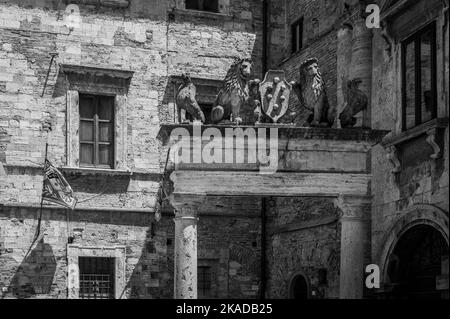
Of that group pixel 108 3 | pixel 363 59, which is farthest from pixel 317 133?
pixel 108 3

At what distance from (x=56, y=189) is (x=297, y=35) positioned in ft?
21.4

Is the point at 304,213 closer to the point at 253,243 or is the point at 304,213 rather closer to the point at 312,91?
the point at 253,243

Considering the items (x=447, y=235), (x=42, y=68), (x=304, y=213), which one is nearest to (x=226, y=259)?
(x=304, y=213)

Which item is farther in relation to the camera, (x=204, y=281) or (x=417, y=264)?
(x=204, y=281)

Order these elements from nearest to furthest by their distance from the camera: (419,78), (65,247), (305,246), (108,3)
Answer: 1. (419,78)
2. (305,246)
3. (65,247)
4. (108,3)

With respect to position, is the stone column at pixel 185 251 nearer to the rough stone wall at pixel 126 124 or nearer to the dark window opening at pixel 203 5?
the rough stone wall at pixel 126 124

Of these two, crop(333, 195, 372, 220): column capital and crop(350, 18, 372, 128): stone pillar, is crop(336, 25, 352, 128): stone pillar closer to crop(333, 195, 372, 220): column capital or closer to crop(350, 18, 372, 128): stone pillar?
crop(350, 18, 372, 128): stone pillar

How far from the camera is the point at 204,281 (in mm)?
21328

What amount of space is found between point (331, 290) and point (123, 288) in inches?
182

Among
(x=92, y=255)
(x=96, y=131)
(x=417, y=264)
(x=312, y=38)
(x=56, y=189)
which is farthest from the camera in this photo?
(x=96, y=131)

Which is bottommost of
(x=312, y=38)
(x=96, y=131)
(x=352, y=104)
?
(x=352, y=104)

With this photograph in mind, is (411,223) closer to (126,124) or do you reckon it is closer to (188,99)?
(188,99)

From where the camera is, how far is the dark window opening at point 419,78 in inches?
609

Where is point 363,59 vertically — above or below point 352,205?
above
